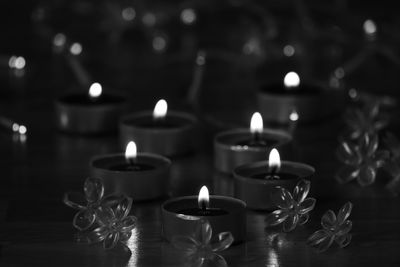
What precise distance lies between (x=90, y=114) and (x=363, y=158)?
638 mm

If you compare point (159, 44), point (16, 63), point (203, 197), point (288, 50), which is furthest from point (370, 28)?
point (203, 197)

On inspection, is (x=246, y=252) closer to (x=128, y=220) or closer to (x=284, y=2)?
(x=128, y=220)

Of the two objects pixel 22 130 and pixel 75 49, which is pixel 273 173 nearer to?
pixel 22 130

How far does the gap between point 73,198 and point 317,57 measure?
4.44 feet

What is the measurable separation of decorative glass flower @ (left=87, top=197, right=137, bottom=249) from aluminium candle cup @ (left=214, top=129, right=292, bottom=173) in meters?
0.36

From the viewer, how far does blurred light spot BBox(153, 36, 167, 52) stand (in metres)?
2.81

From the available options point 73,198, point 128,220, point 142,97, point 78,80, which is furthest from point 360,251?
point 78,80

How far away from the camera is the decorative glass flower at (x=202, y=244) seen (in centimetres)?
140

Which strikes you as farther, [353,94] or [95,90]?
[353,94]

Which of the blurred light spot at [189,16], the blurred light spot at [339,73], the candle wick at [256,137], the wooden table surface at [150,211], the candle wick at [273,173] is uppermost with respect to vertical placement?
the blurred light spot at [189,16]

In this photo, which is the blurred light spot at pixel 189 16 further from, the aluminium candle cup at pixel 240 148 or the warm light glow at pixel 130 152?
the warm light glow at pixel 130 152

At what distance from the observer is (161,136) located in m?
1.94

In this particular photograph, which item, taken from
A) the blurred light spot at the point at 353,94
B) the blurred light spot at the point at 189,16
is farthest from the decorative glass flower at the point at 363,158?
the blurred light spot at the point at 189,16

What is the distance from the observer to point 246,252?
1478mm
